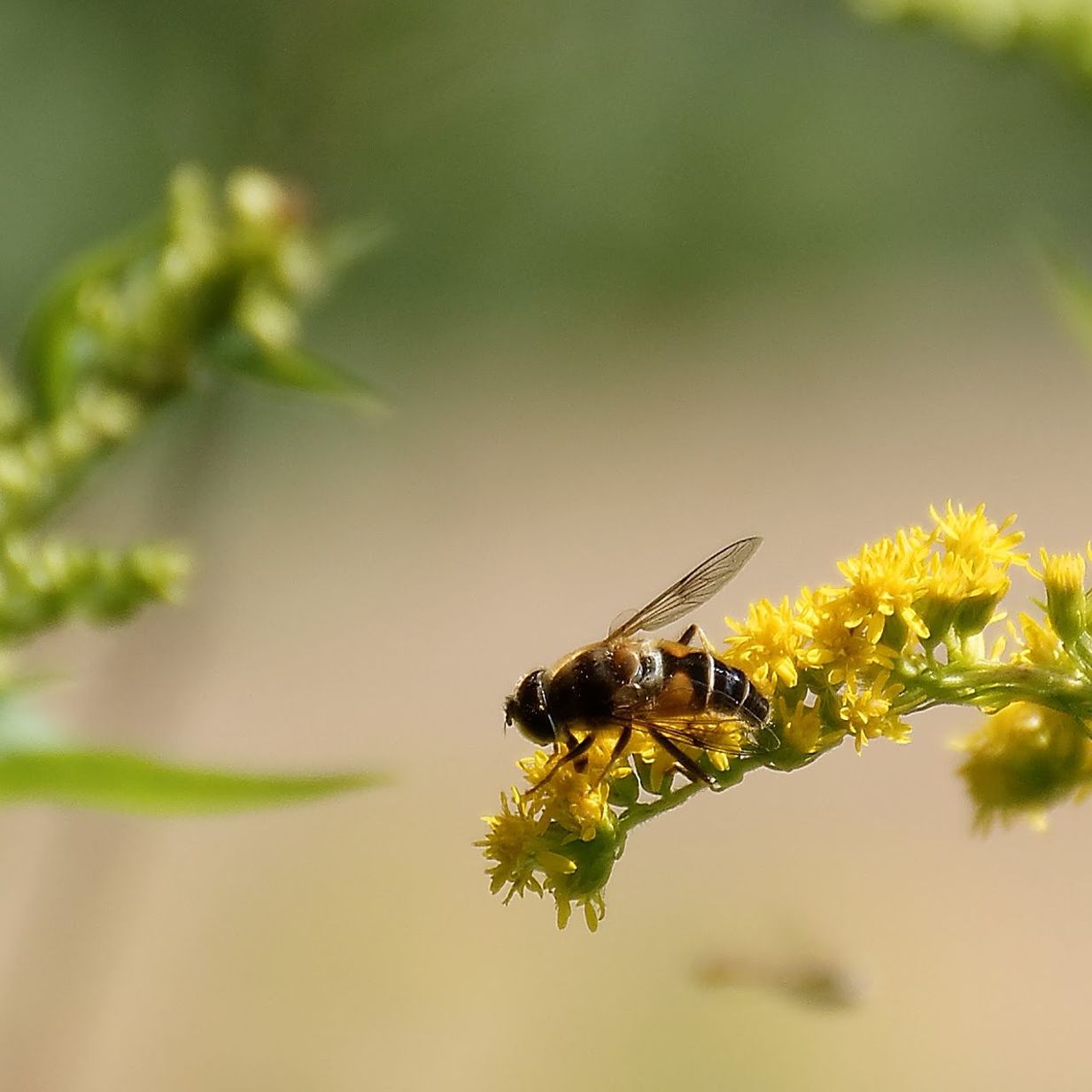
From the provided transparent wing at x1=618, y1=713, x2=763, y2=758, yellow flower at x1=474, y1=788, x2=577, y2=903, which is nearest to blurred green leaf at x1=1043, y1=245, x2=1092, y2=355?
transparent wing at x1=618, y1=713, x2=763, y2=758

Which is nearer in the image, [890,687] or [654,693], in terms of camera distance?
[890,687]

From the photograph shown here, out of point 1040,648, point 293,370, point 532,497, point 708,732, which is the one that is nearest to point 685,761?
point 708,732

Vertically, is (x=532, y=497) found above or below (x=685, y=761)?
above

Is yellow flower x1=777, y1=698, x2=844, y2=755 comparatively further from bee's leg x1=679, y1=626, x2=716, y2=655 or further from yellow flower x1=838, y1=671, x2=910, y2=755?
bee's leg x1=679, y1=626, x2=716, y2=655

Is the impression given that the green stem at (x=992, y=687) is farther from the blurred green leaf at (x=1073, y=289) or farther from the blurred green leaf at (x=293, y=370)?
the blurred green leaf at (x=293, y=370)

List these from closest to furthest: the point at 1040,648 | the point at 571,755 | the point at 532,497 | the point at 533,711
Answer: the point at 1040,648
the point at 571,755
the point at 533,711
the point at 532,497

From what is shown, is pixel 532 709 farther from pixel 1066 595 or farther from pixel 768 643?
pixel 1066 595

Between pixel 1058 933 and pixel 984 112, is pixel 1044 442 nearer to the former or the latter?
pixel 984 112

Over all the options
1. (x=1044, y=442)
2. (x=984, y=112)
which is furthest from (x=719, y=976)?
(x=984, y=112)

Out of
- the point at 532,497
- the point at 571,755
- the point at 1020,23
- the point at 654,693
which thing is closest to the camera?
the point at 571,755
